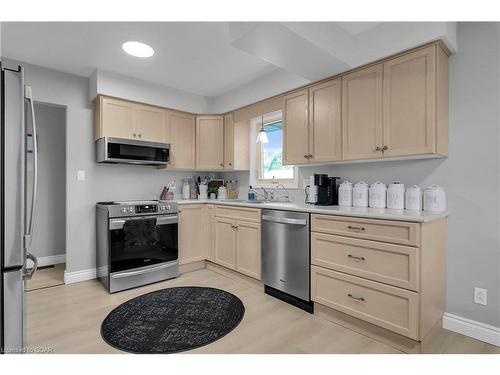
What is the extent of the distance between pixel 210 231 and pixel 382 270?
2.17 meters

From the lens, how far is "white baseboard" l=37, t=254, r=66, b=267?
12.4ft

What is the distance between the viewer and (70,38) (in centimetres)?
246

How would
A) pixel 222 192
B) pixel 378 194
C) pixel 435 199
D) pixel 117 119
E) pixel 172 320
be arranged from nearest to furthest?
pixel 435 199
pixel 172 320
pixel 378 194
pixel 117 119
pixel 222 192

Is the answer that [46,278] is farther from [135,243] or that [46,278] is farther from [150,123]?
[150,123]

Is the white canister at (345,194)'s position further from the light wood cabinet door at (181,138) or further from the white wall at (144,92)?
the white wall at (144,92)

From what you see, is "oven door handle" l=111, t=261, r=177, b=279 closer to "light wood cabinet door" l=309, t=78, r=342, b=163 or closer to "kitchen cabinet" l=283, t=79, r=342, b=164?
"kitchen cabinet" l=283, t=79, r=342, b=164

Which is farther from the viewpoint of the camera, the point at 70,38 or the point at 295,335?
the point at 70,38

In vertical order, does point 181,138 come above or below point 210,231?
above

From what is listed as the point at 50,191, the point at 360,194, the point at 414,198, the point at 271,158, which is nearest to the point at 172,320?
the point at 360,194

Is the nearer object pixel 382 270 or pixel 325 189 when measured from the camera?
pixel 382 270

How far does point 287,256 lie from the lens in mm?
2506

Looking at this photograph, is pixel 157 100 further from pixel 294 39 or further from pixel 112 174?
pixel 294 39

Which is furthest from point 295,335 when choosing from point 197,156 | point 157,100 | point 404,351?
point 157,100

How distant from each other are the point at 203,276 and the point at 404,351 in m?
2.18
